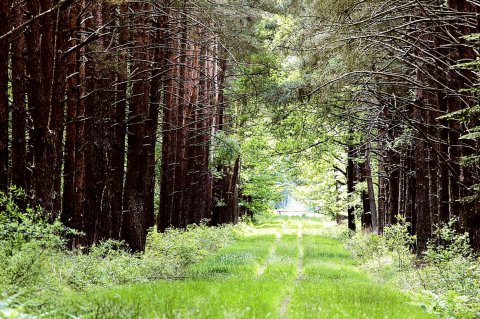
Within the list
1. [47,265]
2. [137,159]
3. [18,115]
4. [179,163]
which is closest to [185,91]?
[179,163]

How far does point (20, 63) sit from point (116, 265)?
5186 mm

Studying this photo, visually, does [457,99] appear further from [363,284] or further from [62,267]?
[62,267]

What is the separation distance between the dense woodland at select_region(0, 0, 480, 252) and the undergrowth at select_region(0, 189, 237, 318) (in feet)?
3.74

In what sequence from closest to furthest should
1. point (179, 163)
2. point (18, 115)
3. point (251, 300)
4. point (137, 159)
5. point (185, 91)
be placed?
point (251, 300) → point (18, 115) → point (137, 159) → point (179, 163) → point (185, 91)

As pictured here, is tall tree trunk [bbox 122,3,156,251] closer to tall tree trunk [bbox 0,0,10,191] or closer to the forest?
the forest

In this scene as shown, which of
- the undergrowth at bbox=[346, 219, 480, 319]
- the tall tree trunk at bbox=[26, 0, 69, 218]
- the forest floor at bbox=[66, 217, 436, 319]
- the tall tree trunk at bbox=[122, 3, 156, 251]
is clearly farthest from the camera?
the tall tree trunk at bbox=[122, 3, 156, 251]

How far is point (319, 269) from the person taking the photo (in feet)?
52.7

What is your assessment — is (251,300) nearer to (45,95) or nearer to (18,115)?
(45,95)

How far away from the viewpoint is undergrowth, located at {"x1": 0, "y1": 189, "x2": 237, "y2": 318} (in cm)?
638

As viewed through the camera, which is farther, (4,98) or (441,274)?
(441,274)

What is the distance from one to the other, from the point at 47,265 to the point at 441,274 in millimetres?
7677

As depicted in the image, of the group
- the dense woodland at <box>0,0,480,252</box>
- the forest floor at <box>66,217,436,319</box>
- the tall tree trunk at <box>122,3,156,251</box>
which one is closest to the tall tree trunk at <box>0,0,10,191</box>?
the dense woodland at <box>0,0,480,252</box>

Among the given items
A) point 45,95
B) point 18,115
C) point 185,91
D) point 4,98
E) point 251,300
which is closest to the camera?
point 251,300

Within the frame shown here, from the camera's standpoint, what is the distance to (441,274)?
11.3 m
